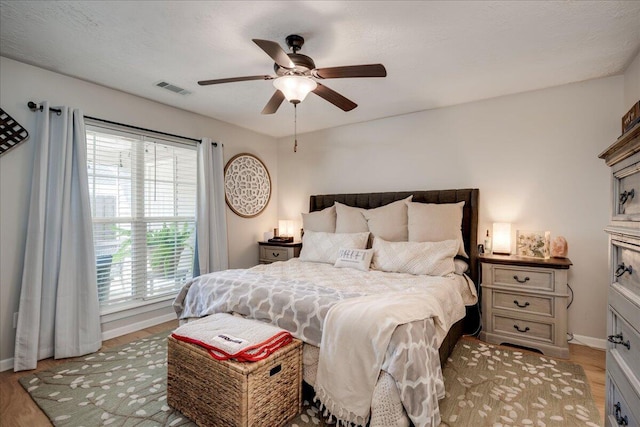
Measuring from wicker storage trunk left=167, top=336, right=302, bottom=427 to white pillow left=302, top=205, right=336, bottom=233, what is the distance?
215 centimetres

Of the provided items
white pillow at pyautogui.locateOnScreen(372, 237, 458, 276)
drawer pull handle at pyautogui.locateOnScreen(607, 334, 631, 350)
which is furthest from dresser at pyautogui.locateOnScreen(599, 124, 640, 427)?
white pillow at pyautogui.locateOnScreen(372, 237, 458, 276)

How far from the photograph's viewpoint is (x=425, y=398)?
5.11 ft

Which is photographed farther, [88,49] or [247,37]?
[88,49]

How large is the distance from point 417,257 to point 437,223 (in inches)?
20.3

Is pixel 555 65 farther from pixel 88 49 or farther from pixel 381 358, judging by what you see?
pixel 88 49

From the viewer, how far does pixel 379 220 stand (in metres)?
3.55

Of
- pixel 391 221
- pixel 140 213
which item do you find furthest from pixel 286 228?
pixel 140 213

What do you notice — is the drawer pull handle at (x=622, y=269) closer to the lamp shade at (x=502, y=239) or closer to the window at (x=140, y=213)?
the lamp shade at (x=502, y=239)

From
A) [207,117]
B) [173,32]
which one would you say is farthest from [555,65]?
[207,117]

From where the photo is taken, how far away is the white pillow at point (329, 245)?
11.2 feet

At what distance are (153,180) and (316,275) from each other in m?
2.19

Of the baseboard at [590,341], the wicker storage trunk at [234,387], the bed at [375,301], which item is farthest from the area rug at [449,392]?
the baseboard at [590,341]

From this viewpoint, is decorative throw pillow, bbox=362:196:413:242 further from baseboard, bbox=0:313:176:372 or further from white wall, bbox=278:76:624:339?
baseboard, bbox=0:313:176:372

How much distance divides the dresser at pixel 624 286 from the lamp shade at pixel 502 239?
205 centimetres
